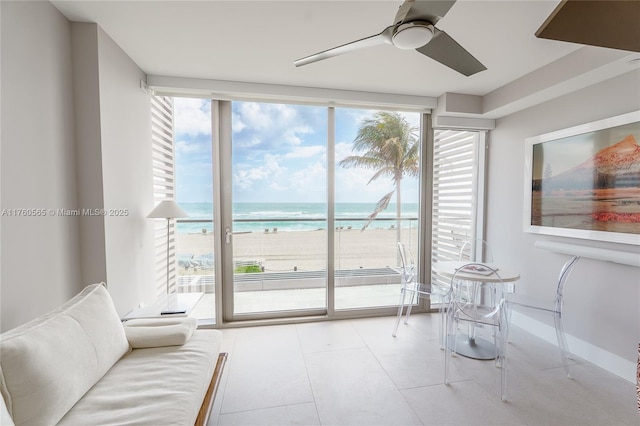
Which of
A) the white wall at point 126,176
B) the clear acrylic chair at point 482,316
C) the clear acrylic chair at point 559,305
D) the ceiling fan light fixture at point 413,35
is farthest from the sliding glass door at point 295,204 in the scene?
the ceiling fan light fixture at point 413,35

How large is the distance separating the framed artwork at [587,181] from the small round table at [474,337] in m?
0.70

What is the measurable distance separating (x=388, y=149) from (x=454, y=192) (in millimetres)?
1042

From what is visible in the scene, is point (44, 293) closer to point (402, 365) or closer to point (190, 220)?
point (190, 220)

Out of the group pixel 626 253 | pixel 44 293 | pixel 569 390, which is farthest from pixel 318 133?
pixel 569 390

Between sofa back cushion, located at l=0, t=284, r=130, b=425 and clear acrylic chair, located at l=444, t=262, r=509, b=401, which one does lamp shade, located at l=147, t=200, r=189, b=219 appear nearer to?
sofa back cushion, located at l=0, t=284, r=130, b=425

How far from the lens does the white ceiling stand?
1683 millimetres

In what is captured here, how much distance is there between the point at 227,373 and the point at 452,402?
5.54 ft

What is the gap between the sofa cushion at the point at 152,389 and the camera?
1166 millimetres

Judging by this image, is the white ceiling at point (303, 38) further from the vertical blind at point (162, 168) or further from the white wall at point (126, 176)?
the vertical blind at point (162, 168)

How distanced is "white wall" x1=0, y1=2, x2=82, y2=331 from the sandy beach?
124 cm

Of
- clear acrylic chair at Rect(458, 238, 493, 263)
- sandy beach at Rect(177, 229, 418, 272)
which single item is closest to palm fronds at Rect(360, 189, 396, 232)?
sandy beach at Rect(177, 229, 418, 272)

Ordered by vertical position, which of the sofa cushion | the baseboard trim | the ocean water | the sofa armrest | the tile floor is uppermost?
the ocean water

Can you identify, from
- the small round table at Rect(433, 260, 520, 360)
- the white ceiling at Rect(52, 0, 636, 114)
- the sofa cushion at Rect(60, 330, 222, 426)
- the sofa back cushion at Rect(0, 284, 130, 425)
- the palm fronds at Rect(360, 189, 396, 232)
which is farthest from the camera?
the palm fronds at Rect(360, 189, 396, 232)

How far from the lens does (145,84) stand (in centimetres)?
257
